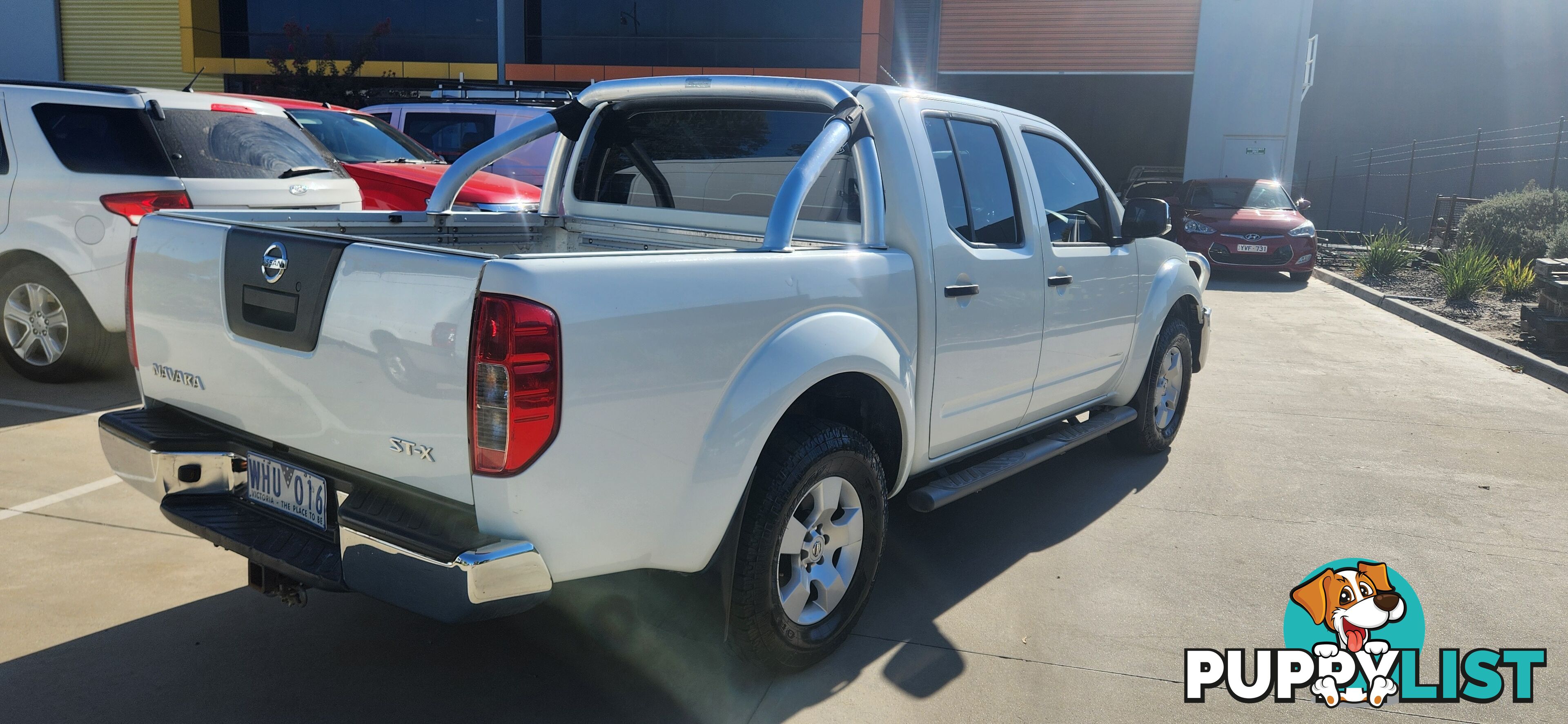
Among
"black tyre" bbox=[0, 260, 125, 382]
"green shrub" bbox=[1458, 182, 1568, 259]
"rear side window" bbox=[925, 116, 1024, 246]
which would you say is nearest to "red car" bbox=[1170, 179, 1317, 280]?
"green shrub" bbox=[1458, 182, 1568, 259]

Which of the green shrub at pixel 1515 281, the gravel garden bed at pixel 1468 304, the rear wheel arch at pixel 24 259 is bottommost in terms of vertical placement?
the gravel garden bed at pixel 1468 304

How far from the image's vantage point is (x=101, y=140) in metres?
6.00

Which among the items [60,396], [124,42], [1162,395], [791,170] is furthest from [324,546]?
[124,42]

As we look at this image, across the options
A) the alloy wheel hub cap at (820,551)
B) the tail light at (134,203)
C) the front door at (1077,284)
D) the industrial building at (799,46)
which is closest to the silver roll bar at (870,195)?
the alloy wheel hub cap at (820,551)

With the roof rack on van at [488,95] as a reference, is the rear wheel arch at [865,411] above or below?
below

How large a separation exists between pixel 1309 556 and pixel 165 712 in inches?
161

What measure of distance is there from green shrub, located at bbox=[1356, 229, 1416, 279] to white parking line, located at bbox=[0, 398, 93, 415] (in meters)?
15.5

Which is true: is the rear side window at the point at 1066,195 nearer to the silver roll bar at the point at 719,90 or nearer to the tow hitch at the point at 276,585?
the silver roll bar at the point at 719,90

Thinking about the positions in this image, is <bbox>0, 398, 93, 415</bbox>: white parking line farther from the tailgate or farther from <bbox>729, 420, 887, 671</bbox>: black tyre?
<bbox>729, 420, 887, 671</bbox>: black tyre

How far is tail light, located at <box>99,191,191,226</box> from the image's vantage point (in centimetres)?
589

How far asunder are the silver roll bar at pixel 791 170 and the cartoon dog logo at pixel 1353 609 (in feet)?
6.72

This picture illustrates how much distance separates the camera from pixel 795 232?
3.64 meters

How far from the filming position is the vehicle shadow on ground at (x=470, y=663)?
9.48ft

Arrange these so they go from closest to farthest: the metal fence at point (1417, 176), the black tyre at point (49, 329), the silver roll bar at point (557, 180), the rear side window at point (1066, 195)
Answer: the silver roll bar at point (557, 180) < the rear side window at point (1066, 195) < the black tyre at point (49, 329) < the metal fence at point (1417, 176)
